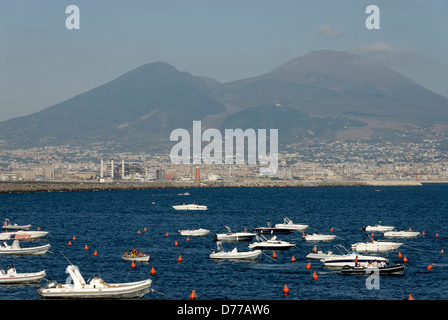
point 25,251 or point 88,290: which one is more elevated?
point 88,290

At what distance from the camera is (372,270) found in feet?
195

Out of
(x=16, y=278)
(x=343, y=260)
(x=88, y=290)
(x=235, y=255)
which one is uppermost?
(x=88, y=290)

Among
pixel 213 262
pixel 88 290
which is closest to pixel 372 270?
pixel 213 262

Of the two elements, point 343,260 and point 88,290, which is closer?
point 88,290

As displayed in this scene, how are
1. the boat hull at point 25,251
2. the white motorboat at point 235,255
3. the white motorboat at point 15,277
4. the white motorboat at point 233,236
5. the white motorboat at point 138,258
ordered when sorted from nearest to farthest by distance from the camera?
the white motorboat at point 15,277 < the white motorboat at point 138,258 < the white motorboat at point 235,255 < the boat hull at point 25,251 < the white motorboat at point 233,236

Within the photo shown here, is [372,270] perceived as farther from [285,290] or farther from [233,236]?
[233,236]

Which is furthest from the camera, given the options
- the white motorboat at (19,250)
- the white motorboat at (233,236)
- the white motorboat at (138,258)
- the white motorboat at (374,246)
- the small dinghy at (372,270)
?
the white motorboat at (233,236)

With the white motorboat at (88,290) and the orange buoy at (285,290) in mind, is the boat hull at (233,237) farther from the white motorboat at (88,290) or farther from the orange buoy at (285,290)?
the white motorboat at (88,290)

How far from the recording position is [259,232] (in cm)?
9906

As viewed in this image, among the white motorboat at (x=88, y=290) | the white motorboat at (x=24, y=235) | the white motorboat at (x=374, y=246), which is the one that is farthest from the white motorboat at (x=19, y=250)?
the white motorboat at (x=374, y=246)

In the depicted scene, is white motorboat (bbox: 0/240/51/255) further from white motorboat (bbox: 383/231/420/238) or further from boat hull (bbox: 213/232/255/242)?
white motorboat (bbox: 383/231/420/238)

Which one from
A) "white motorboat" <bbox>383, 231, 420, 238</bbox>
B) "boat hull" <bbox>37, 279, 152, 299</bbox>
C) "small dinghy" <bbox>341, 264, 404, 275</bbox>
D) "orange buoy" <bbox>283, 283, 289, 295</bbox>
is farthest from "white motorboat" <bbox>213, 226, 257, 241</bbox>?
"boat hull" <bbox>37, 279, 152, 299</bbox>

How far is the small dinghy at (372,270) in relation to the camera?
59.1 m
